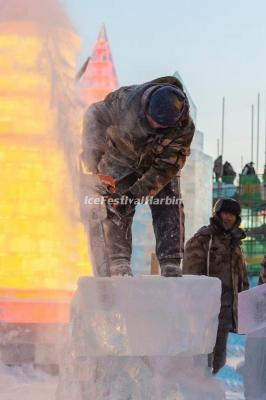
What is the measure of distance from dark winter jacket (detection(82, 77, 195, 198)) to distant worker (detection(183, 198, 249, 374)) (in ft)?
5.54

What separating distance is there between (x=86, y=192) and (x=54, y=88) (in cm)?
198

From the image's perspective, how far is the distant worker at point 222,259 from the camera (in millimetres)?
4797

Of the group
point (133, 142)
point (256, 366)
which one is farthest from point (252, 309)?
point (133, 142)

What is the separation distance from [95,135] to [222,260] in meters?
1.95

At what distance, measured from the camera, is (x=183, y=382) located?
296cm

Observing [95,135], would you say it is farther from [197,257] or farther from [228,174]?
[228,174]

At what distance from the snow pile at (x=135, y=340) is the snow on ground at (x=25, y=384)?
3.41 ft

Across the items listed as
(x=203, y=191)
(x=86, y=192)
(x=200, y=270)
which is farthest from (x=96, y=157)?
(x=203, y=191)

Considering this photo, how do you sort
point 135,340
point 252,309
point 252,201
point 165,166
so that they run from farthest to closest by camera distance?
point 252,201
point 252,309
point 165,166
point 135,340

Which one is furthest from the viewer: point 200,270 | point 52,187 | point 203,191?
point 203,191

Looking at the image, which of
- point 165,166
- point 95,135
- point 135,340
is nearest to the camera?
point 135,340

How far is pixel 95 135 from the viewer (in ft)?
10.9

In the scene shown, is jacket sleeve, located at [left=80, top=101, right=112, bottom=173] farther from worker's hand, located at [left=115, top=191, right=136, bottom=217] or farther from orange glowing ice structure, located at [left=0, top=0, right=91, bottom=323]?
orange glowing ice structure, located at [left=0, top=0, right=91, bottom=323]

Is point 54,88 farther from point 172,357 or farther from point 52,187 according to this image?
point 172,357
